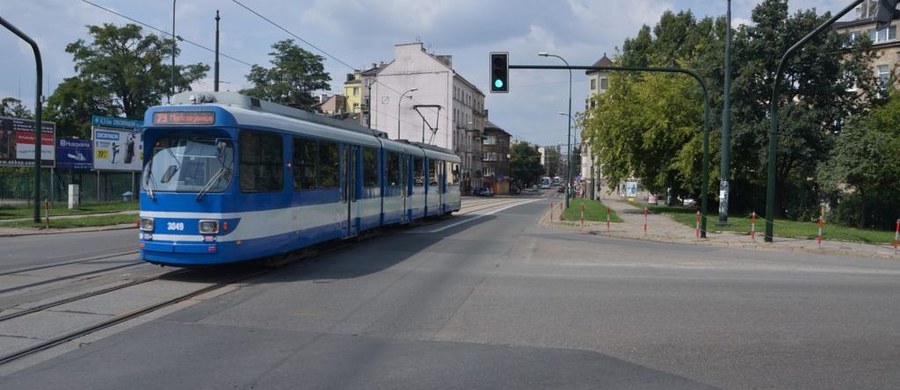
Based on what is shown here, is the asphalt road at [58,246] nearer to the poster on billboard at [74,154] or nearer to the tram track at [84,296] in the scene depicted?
the tram track at [84,296]

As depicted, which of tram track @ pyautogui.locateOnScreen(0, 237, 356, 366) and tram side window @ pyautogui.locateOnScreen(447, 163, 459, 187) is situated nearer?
tram track @ pyautogui.locateOnScreen(0, 237, 356, 366)

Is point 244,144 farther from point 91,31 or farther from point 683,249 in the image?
point 91,31

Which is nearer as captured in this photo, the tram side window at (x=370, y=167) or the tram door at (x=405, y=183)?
the tram side window at (x=370, y=167)

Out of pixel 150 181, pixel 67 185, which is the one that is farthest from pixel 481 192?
pixel 150 181

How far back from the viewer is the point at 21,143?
3403 centimetres

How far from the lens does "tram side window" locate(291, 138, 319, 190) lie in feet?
42.1

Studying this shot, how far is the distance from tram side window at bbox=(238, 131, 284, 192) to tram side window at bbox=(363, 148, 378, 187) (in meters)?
5.01

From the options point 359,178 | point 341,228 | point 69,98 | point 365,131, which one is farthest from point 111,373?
point 69,98

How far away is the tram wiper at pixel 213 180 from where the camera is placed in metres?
10.7

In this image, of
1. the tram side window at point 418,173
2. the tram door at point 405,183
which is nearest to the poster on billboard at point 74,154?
the tram side window at point 418,173

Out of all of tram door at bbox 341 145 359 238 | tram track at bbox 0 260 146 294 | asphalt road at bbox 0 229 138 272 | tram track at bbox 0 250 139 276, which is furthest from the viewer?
tram door at bbox 341 145 359 238

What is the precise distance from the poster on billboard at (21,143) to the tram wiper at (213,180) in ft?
89.1

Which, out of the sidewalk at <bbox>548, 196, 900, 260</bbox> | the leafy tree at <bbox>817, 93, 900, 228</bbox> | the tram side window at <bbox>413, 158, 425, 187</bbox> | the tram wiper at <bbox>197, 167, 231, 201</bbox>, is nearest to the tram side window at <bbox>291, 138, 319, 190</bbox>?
the tram wiper at <bbox>197, 167, 231, 201</bbox>

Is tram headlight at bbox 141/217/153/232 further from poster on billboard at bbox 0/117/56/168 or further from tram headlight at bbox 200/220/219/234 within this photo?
poster on billboard at bbox 0/117/56/168
